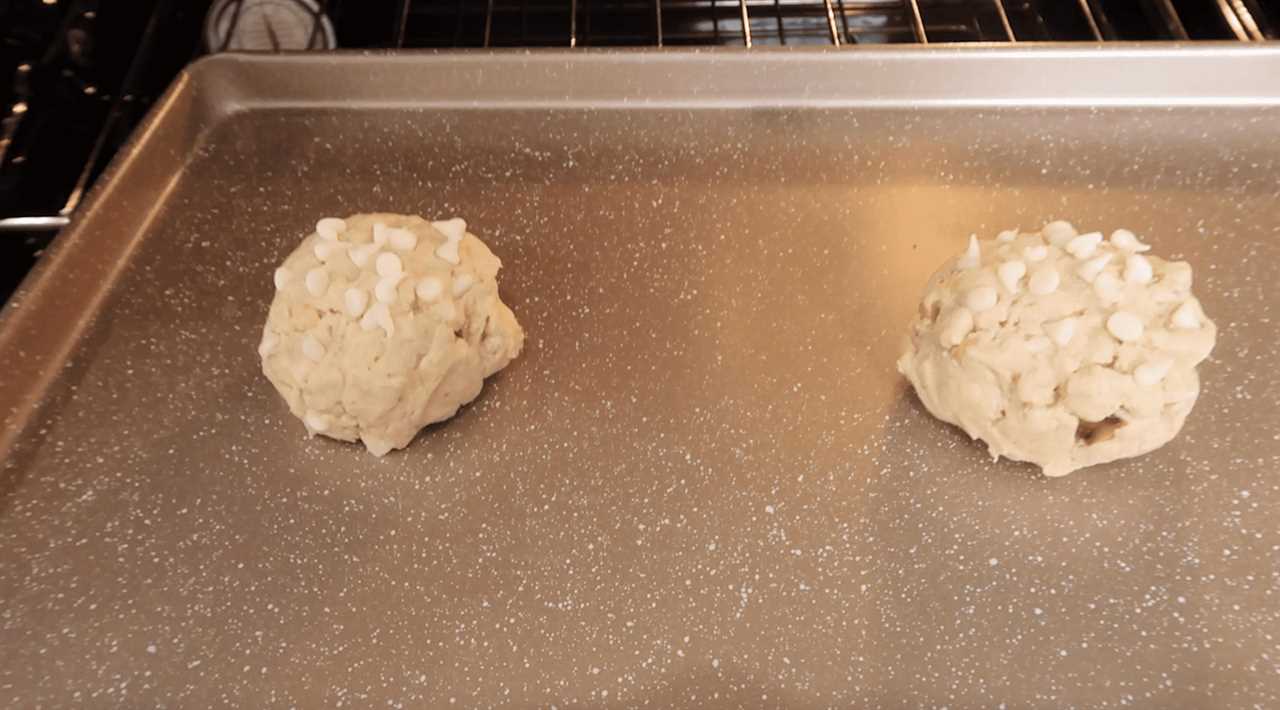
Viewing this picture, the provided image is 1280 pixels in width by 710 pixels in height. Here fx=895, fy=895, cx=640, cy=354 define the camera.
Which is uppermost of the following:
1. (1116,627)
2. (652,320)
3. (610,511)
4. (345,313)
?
(345,313)

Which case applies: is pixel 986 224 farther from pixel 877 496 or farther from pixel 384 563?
pixel 384 563

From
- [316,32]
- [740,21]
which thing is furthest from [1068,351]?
[316,32]

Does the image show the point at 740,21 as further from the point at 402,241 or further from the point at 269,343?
the point at 269,343

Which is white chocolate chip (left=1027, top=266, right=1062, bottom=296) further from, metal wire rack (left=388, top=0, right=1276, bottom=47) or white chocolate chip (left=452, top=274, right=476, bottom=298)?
metal wire rack (left=388, top=0, right=1276, bottom=47)

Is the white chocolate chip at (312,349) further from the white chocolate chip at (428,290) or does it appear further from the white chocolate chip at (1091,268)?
the white chocolate chip at (1091,268)

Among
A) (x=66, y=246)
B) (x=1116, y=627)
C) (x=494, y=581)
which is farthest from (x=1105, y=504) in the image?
(x=66, y=246)

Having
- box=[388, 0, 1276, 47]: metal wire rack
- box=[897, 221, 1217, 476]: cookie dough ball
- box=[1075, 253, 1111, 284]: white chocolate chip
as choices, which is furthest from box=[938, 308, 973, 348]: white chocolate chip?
box=[388, 0, 1276, 47]: metal wire rack

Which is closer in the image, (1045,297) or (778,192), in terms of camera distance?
(1045,297)
